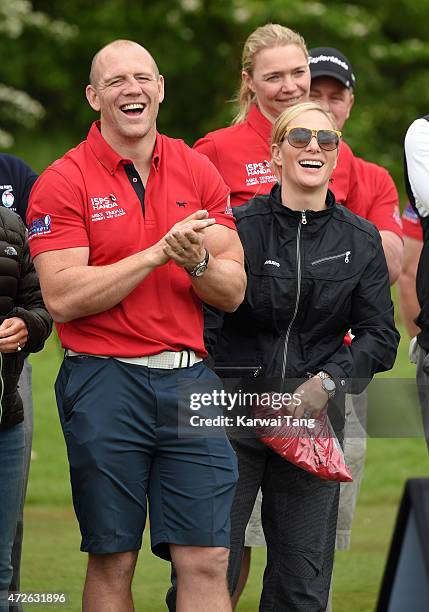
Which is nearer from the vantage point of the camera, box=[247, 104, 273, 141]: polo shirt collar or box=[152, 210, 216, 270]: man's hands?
box=[152, 210, 216, 270]: man's hands

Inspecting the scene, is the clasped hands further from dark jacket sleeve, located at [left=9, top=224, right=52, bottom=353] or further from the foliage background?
the foliage background

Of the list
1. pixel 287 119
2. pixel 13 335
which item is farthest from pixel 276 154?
pixel 13 335

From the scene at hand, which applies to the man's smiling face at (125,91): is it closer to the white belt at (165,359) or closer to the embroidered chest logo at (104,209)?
the embroidered chest logo at (104,209)

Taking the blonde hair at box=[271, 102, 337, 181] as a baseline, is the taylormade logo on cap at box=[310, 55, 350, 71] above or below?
above

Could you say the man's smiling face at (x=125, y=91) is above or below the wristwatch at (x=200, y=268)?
above

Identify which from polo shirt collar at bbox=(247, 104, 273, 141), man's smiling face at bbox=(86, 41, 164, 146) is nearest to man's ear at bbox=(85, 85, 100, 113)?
man's smiling face at bbox=(86, 41, 164, 146)

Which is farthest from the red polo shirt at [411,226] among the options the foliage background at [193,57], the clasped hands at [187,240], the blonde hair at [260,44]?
the foliage background at [193,57]

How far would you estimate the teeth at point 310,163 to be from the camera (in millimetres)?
5258

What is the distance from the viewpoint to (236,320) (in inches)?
206

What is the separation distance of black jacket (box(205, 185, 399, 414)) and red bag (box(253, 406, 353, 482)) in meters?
0.14

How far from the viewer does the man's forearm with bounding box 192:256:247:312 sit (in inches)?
188

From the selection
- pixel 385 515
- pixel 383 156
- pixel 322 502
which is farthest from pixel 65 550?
pixel 383 156

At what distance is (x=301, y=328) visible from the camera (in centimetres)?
514

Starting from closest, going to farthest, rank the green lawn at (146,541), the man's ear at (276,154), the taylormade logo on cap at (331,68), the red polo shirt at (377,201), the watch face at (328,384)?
the watch face at (328,384)
the man's ear at (276,154)
the red polo shirt at (377,201)
the taylormade logo on cap at (331,68)
the green lawn at (146,541)
